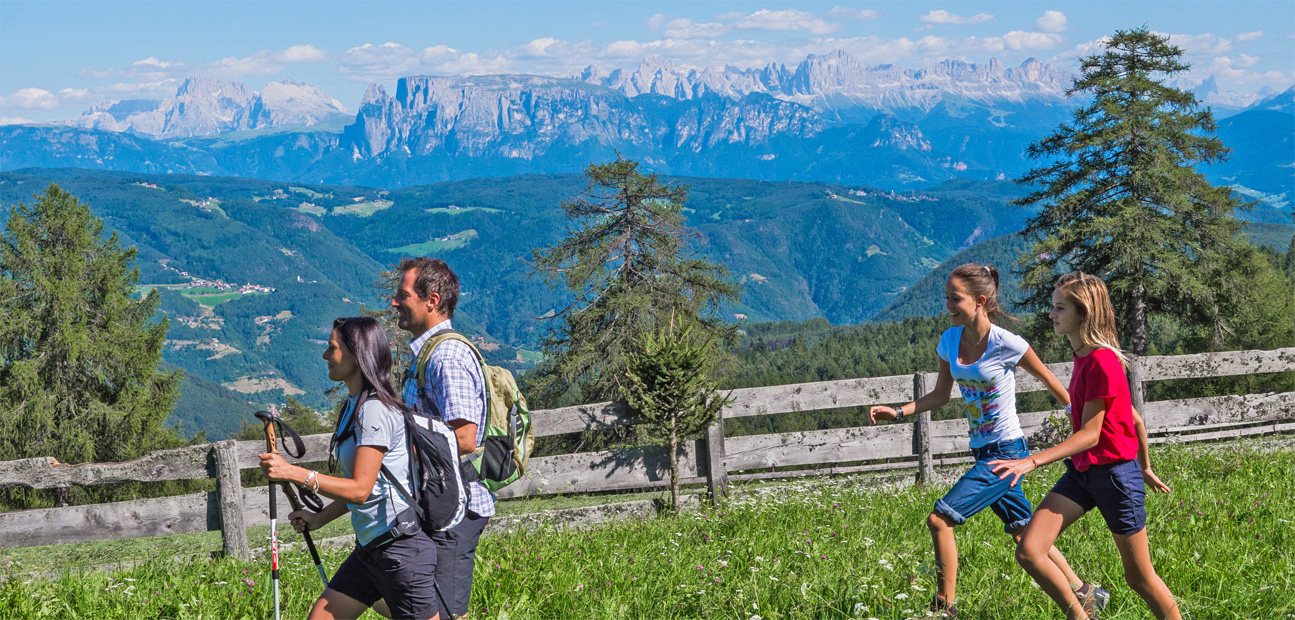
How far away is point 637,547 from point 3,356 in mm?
34927

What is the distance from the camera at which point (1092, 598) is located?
147 inches

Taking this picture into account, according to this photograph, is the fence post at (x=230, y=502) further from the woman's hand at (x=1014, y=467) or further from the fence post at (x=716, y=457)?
the woman's hand at (x=1014, y=467)

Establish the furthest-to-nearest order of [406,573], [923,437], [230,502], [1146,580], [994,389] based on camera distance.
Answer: [923,437] → [230,502] → [994,389] → [1146,580] → [406,573]

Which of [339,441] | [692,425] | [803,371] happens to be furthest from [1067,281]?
[803,371]

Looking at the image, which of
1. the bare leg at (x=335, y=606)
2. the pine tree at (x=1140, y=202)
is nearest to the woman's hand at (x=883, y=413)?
the bare leg at (x=335, y=606)

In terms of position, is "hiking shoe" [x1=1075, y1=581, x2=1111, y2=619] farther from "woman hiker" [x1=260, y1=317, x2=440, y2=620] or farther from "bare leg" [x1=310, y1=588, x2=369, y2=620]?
"bare leg" [x1=310, y1=588, x2=369, y2=620]

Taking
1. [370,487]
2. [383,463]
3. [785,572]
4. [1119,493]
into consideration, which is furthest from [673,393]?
[370,487]

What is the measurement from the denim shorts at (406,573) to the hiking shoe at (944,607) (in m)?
2.10

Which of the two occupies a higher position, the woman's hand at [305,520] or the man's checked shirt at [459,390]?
the man's checked shirt at [459,390]

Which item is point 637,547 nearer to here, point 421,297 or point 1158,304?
point 421,297

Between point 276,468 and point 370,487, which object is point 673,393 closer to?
point 370,487

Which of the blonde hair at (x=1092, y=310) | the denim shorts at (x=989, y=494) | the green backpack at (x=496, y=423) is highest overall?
the blonde hair at (x=1092, y=310)

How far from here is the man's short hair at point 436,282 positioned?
11.7 ft

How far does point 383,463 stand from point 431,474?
0.59 ft
